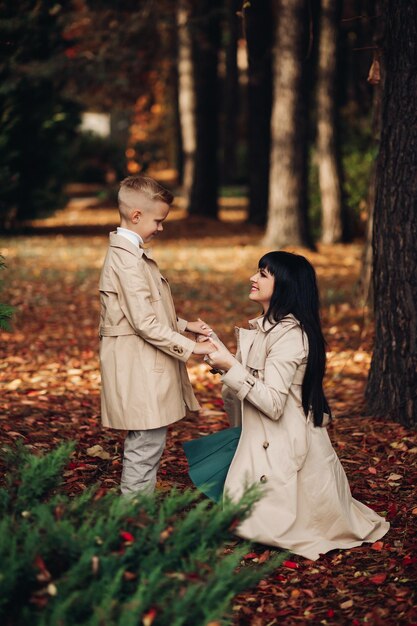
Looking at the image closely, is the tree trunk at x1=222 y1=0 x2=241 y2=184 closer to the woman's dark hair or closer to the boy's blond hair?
the boy's blond hair

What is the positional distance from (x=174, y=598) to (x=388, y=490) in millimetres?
2589

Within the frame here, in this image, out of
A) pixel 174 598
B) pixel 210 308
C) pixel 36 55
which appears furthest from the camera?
pixel 36 55

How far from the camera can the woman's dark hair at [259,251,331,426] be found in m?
4.26

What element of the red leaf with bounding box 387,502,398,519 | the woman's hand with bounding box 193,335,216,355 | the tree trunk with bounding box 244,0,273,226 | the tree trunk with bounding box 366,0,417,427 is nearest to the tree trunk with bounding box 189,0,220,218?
the tree trunk with bounding box 244,0,273,226

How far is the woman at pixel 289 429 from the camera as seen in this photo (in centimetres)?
413

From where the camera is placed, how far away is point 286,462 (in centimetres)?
418

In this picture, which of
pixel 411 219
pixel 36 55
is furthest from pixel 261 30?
pixel 411 219

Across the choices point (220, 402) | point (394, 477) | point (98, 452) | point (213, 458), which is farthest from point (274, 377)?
point (220, 402)

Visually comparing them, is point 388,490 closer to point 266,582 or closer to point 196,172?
point 266,582

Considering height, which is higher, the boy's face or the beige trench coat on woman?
the boy's face

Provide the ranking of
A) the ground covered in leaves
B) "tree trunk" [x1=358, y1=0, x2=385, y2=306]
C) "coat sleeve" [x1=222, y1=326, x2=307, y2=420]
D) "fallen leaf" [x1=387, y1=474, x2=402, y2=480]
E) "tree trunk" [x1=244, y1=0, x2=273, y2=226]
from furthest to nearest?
"tree trunk" [x1=244, y1=0, x2=273, y2=226], "tree trunk" [x1=358, y1=0, x2=385, y2=306], "fallen leaf" [x1=387, y1=474, x2=402, y2=480], "coat sleeve" [x1=222, y1=326, x2=307, y2=420], the ground covered in leaves

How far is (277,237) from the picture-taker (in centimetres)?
1514

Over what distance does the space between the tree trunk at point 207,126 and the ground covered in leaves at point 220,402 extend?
16.1ft

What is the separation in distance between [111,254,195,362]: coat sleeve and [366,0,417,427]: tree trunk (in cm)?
199
